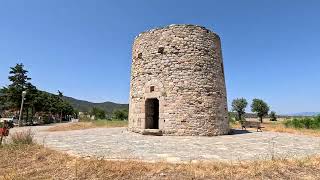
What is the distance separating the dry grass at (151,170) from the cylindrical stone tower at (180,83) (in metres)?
6.29

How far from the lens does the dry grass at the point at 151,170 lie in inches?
217

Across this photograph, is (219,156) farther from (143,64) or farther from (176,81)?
(143,64)

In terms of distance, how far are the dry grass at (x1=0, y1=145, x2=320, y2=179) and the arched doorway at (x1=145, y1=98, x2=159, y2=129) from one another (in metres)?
7.27

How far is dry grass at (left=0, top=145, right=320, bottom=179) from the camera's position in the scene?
551cm

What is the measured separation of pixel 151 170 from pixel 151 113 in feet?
28.1

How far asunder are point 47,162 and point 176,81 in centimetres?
740

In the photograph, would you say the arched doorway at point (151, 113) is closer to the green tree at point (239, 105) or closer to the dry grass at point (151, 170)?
the dry grass at point (151, 170)

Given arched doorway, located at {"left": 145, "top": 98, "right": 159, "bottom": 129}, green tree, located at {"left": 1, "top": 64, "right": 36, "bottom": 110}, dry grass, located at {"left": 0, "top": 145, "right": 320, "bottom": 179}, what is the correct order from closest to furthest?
dry grass, located at {"left": 0, "top": 145, "right": 320, "bottom": 179} < arched doorway, located at {"left": 145, "top": 98, "right": 159, "bottom": 129} < green tree, located at {"left": 1, "top": 64, "right": 36, "bottom": 110}

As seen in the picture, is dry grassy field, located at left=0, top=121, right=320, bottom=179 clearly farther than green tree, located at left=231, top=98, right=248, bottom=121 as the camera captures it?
No

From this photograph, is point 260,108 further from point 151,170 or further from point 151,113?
point 151,170

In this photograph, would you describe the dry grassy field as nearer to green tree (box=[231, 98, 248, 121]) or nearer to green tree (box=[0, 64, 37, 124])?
green tree (box=[0, 64, 37, 124])

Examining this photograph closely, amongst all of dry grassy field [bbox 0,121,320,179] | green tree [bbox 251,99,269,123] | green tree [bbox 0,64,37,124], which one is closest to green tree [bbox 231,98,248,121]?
green tree [bbox 251,99,269,123]

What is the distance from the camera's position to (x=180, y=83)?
12711 millimetres

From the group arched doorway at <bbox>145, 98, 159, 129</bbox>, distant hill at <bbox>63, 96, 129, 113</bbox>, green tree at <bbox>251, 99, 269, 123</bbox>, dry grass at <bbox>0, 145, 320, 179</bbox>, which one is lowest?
dry grass at <bbox>0, 145, 320, 179</bbox>
